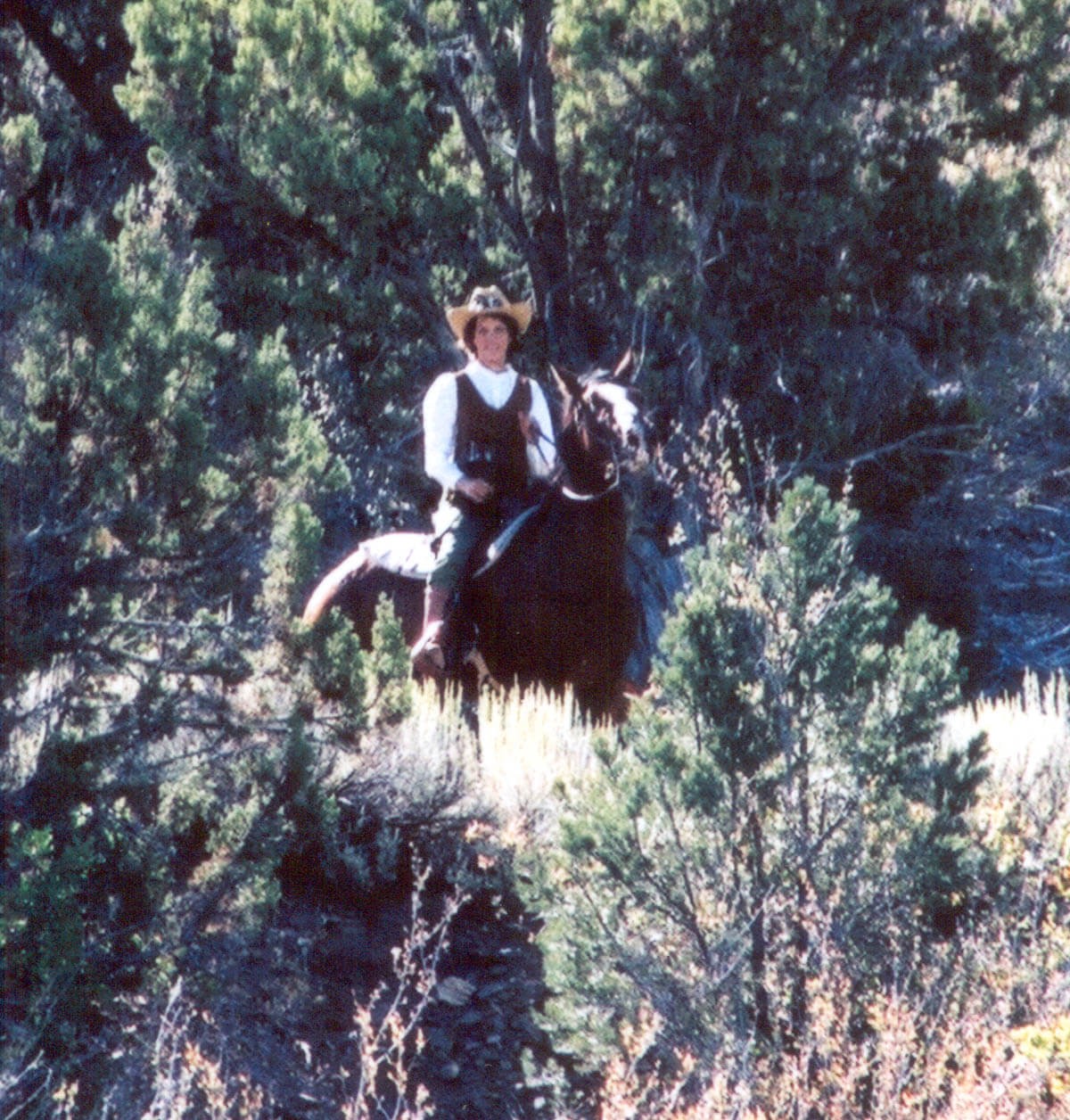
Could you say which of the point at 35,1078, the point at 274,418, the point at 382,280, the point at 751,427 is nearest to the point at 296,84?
the point at 382,280

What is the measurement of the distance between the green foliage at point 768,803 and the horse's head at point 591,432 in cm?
297

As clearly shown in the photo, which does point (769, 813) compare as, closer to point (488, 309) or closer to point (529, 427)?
point (529, 427)

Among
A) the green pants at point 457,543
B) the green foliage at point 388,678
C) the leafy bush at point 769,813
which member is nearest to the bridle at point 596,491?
the green pants at point 457,543

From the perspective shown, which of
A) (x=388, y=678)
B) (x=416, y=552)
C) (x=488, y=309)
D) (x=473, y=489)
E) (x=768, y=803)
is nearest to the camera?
(x=768, y=803)

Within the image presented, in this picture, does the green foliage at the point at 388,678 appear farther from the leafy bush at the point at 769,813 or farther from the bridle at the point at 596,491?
the bridle at the point at 596,491

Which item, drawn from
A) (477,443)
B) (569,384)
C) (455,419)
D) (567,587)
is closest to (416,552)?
(477,443)

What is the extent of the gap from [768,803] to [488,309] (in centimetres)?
420

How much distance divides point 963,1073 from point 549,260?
9.70m

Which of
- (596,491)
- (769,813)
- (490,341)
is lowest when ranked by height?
(769,813)

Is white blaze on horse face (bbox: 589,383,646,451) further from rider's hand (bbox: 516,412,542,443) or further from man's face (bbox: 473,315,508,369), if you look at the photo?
man's face (bbox: 473,315,508,369)

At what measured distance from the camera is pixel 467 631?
27.4 ft

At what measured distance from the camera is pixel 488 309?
8.36 meters

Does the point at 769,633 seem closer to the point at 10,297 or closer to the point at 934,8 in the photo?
the point at 10,297

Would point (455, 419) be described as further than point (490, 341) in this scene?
No
